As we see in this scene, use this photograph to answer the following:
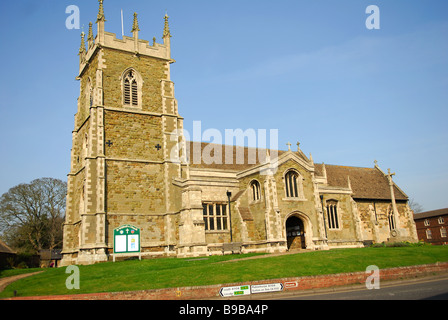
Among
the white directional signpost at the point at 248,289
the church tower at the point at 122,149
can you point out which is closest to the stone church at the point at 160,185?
the church tower at the point at 122,149

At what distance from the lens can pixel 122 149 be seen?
30.7m

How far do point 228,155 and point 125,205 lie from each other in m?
12.0

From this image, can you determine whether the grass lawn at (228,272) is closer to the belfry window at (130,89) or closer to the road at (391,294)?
the road at (391,294)

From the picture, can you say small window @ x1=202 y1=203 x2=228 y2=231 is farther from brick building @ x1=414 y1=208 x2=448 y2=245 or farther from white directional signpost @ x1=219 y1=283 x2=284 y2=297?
brick building @ x1=414 y1=208 x2=448 y2=245

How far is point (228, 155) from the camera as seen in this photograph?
37688 millimetres

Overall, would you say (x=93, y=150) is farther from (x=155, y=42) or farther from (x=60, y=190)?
(x=60, y=190)

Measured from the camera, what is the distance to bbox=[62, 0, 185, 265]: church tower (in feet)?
93.7

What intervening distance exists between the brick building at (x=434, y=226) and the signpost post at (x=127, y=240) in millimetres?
50746

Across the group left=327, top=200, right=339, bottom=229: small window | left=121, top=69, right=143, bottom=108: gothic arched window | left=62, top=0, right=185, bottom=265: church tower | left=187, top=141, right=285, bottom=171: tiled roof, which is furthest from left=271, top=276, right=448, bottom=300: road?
left=121, top=69, right=143, bottom=108: gothic arched window

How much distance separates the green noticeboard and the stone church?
0.72 m

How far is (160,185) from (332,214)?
16331mm

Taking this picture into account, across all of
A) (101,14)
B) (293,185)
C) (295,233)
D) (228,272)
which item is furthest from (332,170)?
(228,272)

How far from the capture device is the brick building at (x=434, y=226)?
197 ft
